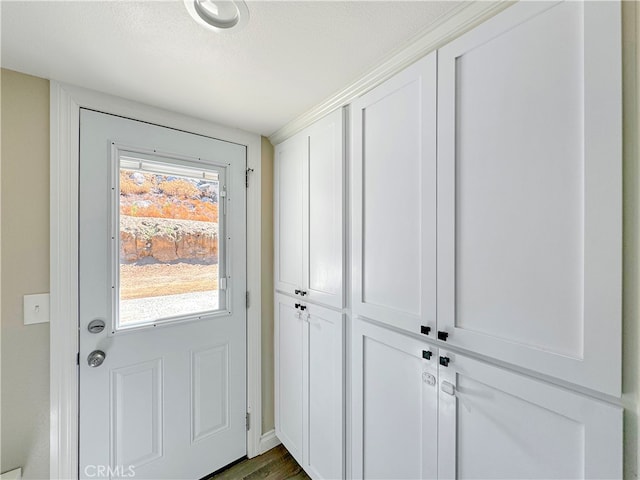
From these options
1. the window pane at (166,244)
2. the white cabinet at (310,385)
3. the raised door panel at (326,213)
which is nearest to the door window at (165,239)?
the window pane at (166,244)

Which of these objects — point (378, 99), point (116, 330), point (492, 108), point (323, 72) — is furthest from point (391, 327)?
point (116, 330)

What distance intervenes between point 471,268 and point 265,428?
182 centimetres

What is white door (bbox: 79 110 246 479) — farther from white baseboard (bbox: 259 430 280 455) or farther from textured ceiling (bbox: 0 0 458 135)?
textured ceiling (bbox: 0 0 458 135)

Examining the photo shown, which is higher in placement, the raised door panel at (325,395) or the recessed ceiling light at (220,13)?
the recessed ceiling light at (220,13)

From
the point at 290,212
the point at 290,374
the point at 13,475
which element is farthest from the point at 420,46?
the point at 13,475

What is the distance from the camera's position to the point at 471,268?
829 millimetres

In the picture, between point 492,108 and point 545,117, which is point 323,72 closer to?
point 492,108

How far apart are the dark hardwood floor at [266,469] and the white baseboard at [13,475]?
2.97 feet

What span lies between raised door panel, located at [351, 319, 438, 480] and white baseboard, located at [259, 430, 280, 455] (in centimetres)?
86

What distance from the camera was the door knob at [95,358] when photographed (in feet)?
4.25

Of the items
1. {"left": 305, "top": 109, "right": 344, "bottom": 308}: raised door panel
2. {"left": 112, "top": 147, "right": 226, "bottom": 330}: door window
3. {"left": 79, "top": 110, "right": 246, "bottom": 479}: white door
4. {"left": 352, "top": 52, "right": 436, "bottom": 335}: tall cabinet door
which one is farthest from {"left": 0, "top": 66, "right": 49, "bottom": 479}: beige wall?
{"left": 352, "top": 52, "right": 436, "bottom": 335}: tall cabinet door

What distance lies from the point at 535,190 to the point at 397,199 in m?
0.44

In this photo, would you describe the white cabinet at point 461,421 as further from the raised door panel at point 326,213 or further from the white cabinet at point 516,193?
the raised door panel at point 326,213

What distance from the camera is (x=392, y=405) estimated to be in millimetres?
1076
